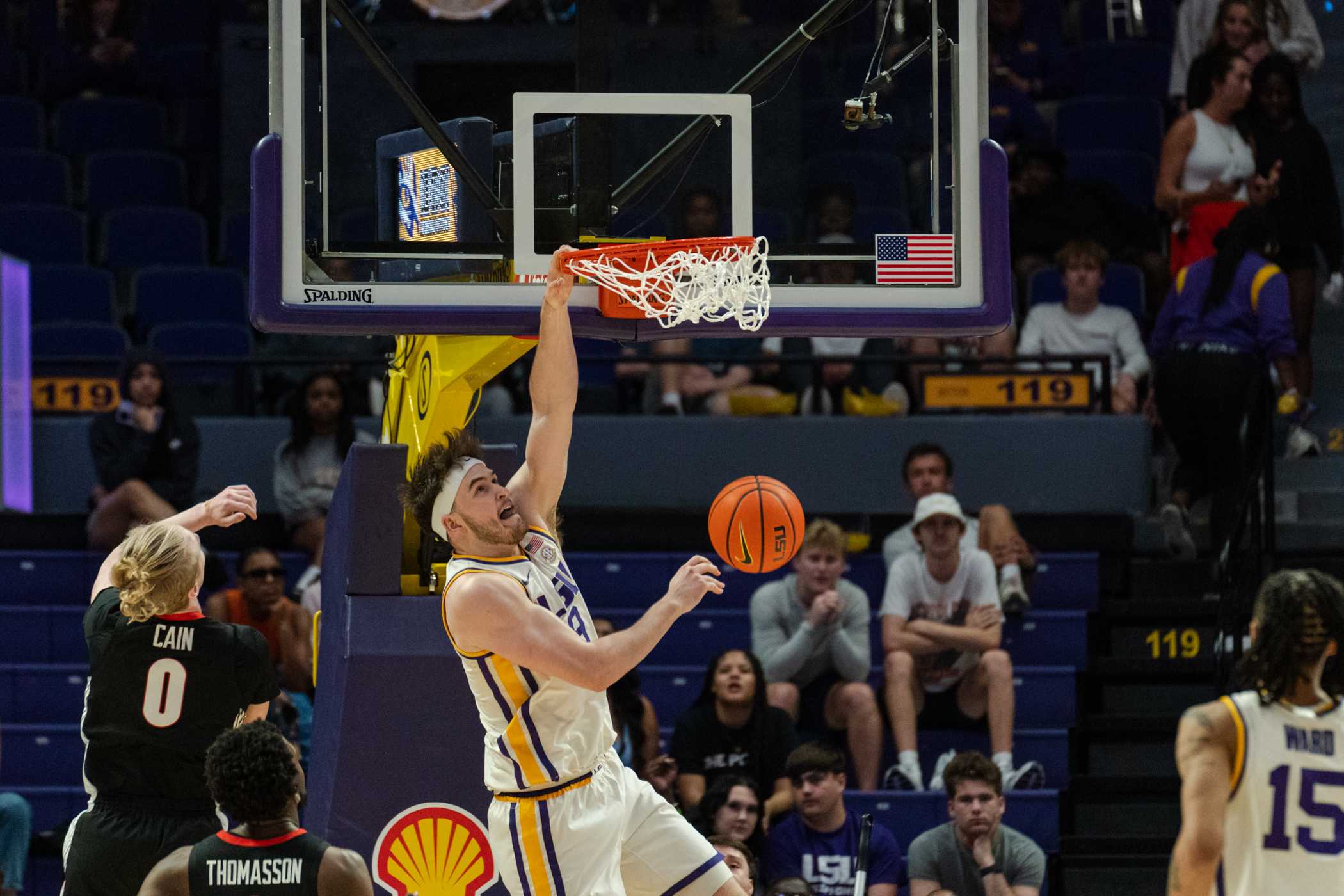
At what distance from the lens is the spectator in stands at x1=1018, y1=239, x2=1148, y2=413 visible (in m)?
11.4

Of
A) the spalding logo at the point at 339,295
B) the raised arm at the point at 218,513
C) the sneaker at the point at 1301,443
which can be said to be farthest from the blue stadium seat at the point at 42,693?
the sneaker at the point at 1301,443

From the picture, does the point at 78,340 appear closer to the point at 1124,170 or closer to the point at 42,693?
the point at 42,693

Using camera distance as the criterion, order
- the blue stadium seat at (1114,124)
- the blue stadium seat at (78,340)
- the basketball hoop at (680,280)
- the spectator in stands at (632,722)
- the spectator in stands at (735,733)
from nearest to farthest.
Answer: the basketball hoop at (680,280) < the spectator in stands at (632,722) < the spectator in stands at (735,733) < the blue stadium seat at (78,340) < the blue stadium seat at (1114,124)

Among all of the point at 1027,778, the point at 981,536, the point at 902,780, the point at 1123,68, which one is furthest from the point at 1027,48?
the point at 902,780

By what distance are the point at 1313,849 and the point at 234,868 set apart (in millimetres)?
2426

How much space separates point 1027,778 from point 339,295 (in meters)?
4.67

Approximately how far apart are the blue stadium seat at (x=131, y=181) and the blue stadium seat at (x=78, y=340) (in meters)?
1.53

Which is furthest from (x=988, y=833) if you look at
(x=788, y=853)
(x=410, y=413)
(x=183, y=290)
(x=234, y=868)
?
(x=183, y=290)

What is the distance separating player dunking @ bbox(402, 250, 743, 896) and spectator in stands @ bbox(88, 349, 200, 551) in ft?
16.5

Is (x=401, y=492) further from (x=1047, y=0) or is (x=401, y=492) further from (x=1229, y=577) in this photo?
(x=1047, y=0)

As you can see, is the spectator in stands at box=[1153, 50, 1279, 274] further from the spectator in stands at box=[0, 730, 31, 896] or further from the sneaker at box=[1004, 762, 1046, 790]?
the spectator in stands at box=[0, 730, 31, 896]

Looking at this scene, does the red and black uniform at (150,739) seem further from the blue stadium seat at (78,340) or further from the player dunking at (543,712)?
the blue stadium seat at (78,340)

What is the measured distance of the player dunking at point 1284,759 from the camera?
177 inches

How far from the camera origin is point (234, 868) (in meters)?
4.76
